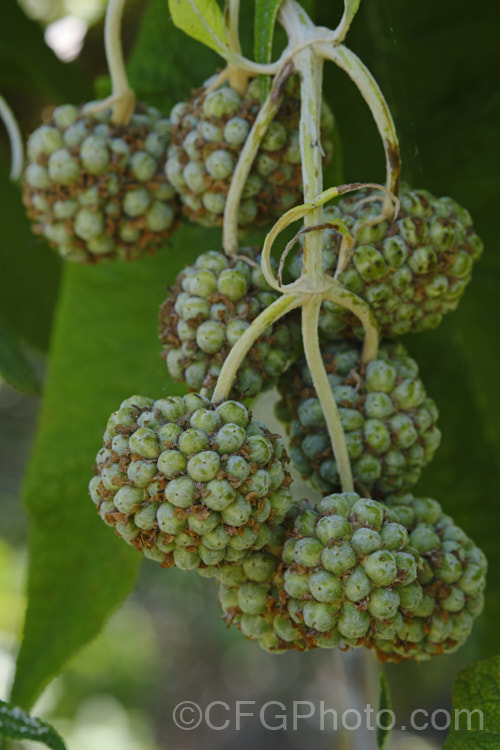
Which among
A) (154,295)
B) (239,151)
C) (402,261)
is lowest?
(402,261)

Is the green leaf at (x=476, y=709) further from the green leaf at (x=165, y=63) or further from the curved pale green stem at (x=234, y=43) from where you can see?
the green leaf at (x=165, y=63)

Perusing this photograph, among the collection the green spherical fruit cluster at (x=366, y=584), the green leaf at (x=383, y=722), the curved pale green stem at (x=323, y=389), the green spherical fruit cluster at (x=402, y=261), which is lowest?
the green leaf at (x=383, y=722)

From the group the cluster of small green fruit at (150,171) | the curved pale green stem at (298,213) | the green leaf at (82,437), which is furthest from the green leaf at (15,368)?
the curved pale green stem at (298,213)

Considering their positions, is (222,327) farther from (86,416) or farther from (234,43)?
(86,416)

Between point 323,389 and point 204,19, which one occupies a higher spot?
point 204,19

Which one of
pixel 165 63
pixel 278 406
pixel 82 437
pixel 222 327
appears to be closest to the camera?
pixel 222 327

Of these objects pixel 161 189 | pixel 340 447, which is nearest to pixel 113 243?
pixel 161 189

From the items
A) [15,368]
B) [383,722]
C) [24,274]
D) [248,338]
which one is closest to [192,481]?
[248,338]
